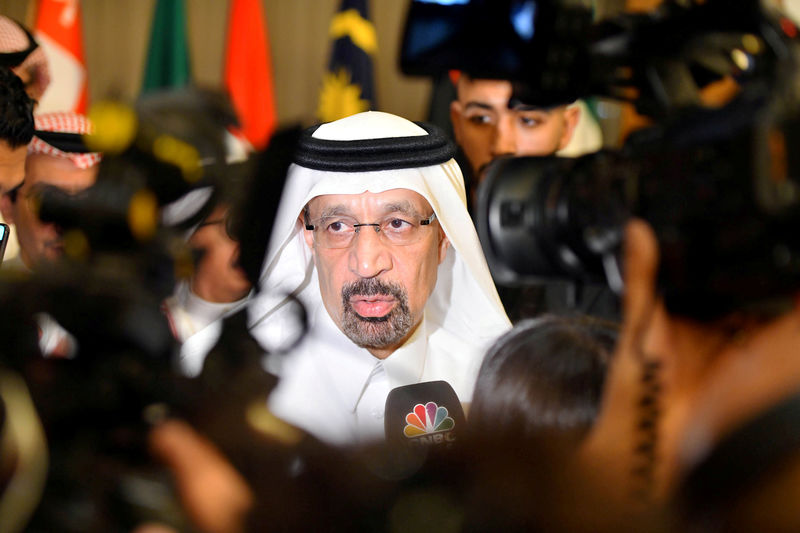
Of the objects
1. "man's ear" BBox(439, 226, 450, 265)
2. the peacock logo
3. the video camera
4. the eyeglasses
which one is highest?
the video camera

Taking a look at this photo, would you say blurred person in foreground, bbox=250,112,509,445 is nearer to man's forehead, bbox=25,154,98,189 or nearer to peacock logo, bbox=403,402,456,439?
peacock logo, bbox=403,402,456,439

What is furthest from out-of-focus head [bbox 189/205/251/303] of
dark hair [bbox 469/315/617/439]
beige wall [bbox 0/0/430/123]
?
beige wall [bbox 0/0/430/123]

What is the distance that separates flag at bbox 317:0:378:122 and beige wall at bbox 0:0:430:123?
1.63ft

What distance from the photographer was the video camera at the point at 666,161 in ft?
1.97

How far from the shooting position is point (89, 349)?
2.38 ft

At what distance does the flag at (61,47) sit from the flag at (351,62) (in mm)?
647

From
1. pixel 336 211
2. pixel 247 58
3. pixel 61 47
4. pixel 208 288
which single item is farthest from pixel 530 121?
pixel 61 47

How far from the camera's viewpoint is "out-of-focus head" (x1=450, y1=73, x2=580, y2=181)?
1319 mm

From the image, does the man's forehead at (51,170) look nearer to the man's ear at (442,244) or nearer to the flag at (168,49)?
the flag at (168,49)

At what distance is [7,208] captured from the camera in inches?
52.2

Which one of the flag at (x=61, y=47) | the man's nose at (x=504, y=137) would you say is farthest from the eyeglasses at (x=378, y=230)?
the flag at (x=61, y=47)

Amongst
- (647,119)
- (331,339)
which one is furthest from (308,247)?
(647,119)

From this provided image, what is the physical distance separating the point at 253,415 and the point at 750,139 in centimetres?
52

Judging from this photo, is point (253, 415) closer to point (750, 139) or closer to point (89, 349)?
point (89, 349)
